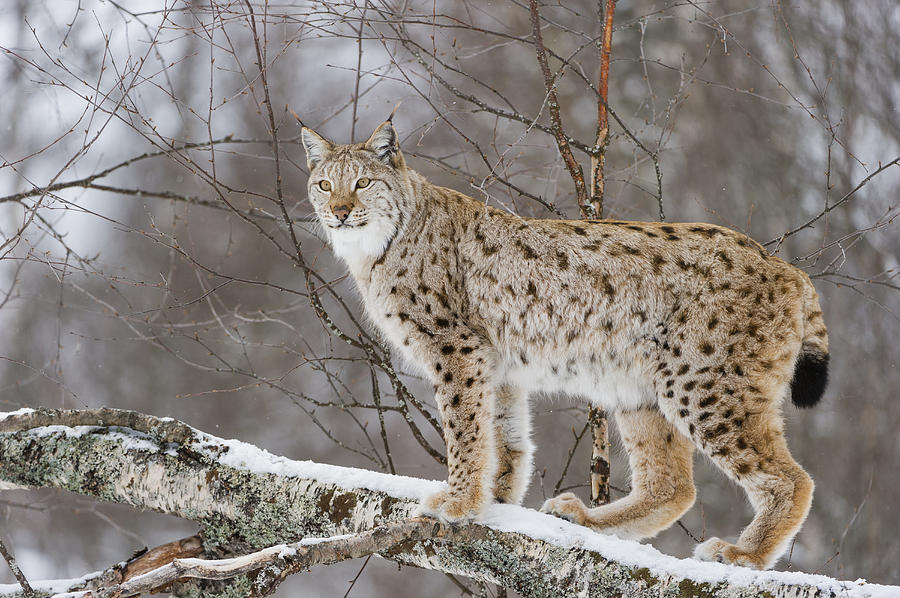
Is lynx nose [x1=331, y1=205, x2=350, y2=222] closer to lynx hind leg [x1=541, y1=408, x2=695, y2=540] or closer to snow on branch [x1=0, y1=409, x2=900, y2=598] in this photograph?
snow on branch [x1=0, y1=409, x2=900, y2=598]

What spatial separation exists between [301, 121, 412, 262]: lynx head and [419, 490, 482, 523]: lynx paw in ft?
5.10

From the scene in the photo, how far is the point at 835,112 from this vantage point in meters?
12.9

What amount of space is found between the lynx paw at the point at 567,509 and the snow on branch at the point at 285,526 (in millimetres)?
611

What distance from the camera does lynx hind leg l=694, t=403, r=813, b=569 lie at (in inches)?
177


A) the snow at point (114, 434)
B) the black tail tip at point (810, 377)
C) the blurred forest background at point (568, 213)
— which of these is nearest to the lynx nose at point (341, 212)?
the snow at point (114, 434)

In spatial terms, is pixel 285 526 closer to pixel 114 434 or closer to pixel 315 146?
pixel 114 434

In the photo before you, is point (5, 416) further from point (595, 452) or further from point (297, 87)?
point (297, 87)

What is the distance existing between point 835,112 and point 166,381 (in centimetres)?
1077

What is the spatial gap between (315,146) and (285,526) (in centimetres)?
238

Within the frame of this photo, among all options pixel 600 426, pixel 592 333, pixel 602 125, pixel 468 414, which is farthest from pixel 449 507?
pixel 602 125

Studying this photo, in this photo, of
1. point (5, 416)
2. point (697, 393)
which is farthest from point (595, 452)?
point (5, 416)

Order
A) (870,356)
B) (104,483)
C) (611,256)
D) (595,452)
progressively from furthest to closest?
(870,356)
(595,452)
(611,256)
(104,483)

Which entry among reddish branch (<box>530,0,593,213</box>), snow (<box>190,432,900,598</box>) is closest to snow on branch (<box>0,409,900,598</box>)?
snow (<box>190,432,900,598</box>)

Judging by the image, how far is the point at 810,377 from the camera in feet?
16.0
